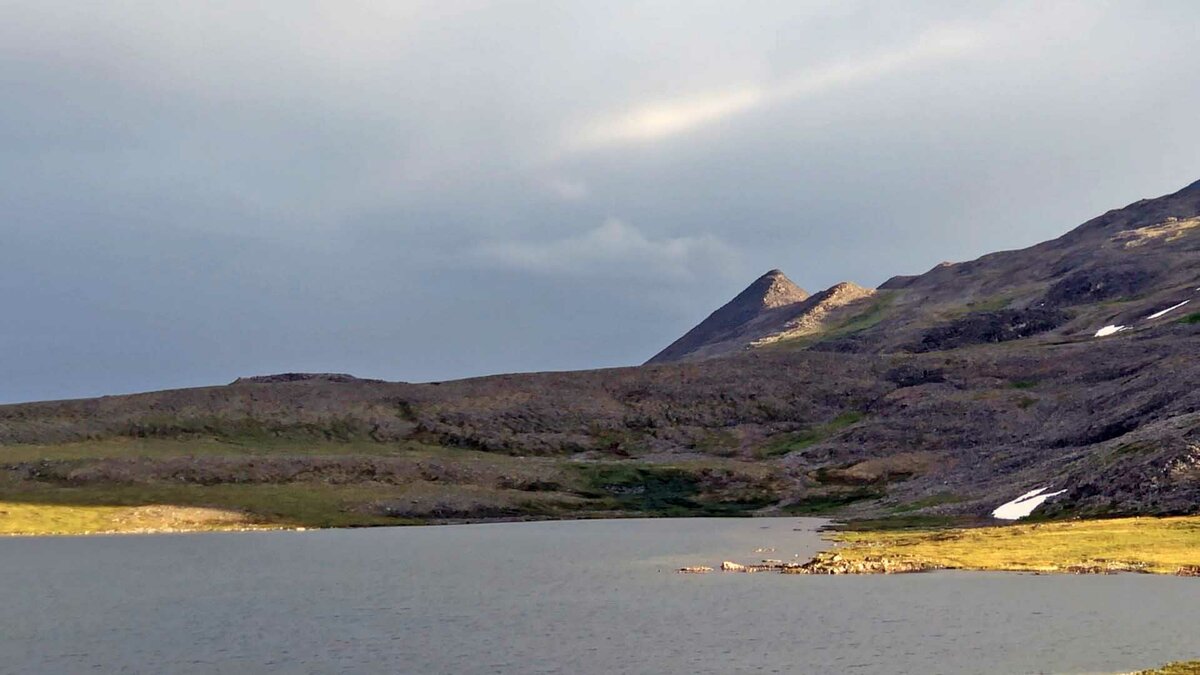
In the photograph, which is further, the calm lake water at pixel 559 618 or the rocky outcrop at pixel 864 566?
the rocky outcrop at pixel 864 566

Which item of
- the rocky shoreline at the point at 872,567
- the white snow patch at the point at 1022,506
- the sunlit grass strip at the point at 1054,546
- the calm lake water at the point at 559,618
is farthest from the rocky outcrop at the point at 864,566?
the white snow patch at the point at 1022,506

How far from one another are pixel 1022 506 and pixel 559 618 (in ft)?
289

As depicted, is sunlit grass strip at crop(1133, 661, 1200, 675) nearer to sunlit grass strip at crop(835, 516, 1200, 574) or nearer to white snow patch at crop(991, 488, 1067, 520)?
sunlit grass strip at crop(835, 516, 1200, 574)

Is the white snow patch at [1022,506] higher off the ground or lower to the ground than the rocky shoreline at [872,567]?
higher

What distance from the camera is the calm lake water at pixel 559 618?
5450 centimetres

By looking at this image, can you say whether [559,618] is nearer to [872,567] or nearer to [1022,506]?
[872,567]

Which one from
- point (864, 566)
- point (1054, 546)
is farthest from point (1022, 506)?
point (864, 566)

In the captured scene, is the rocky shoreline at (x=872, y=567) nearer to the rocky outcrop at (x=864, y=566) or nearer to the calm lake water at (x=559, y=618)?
the rocky outcrop at (x=864, y=566)

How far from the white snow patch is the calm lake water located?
39.3 metres

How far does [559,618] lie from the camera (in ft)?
227

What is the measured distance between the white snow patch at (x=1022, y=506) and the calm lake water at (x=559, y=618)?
39255 mm

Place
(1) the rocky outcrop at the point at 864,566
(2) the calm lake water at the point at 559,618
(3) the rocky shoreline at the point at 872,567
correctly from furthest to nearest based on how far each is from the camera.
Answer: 1. (1) the rocky outcrop at the point at 864,566
2. (3) the rocky shoreline at the point at 872,567
3. (2) the calm lake water at the point at 559,618

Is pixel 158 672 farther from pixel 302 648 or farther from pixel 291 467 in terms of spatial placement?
pixel 291 467

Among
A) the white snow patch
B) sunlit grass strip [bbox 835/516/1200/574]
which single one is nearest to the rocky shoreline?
sunlit grass strip [bbox 835/516/1200/574]
